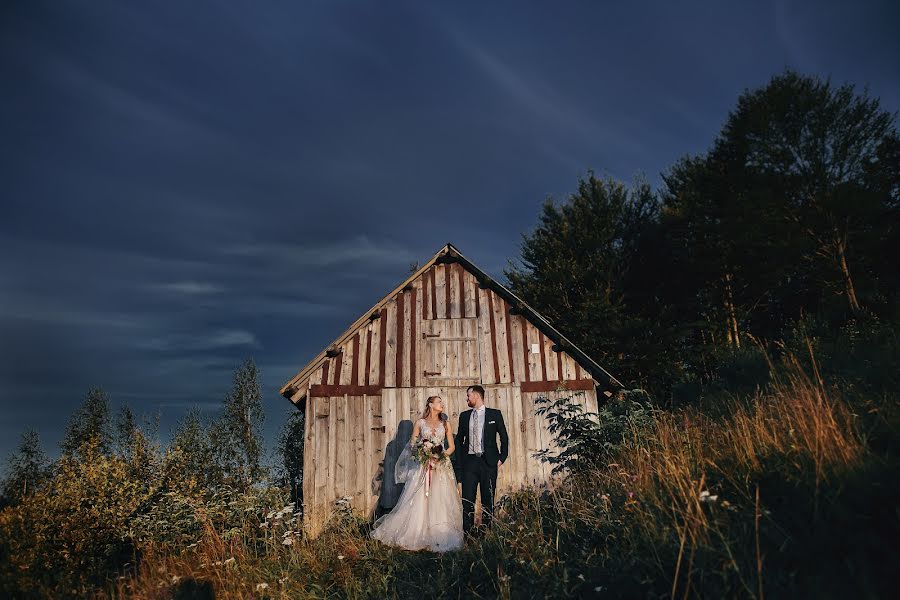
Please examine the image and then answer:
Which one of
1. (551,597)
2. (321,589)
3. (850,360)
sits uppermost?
(850,360)

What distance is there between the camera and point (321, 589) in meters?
5.86

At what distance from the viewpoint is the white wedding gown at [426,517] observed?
7790mm

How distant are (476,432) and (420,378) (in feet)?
11.6

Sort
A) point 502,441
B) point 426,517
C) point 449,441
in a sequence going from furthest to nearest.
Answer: point 449,441 < point 502,441 < point 426,517

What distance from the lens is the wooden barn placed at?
1140 cm

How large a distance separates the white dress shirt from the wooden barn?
2.93 metres

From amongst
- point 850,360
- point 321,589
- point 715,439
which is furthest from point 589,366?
point 321,589

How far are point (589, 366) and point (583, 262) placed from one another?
31.8 ft

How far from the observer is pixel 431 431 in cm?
905

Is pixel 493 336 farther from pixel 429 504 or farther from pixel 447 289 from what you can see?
pixel 429 504

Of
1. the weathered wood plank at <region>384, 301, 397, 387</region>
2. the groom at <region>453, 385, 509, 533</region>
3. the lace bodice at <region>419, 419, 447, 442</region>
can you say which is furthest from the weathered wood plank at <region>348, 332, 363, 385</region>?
the groom at <region>453, 385, 509, 533</region>

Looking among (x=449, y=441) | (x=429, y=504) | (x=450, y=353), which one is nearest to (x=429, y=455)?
(x=449, y=441)

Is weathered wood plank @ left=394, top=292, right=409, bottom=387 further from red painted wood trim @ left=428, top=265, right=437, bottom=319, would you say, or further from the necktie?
the necktie

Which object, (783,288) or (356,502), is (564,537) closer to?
(356,502)
